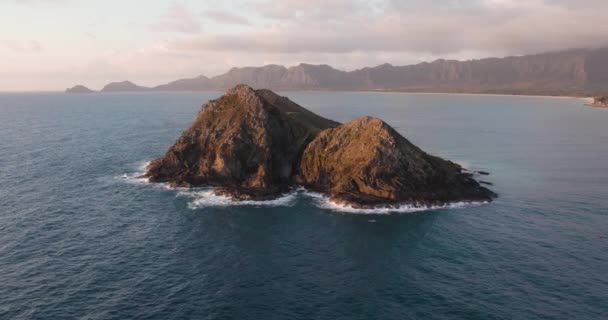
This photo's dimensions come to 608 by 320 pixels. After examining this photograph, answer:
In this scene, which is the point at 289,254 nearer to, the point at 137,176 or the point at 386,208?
the point at 386,208

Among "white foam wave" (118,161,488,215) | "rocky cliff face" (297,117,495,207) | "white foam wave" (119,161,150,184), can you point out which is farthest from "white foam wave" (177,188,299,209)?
"white foam wave" (119,161,150,184)

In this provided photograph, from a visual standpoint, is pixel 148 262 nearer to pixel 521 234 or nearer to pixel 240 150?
pixel 240 150

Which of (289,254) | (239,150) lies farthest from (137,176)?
(289,254)

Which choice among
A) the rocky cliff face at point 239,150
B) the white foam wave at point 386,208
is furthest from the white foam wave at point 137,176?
the white foam wave at point 386,208

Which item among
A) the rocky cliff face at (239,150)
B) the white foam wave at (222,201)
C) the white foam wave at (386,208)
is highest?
the rocky cliff face at (239,150)

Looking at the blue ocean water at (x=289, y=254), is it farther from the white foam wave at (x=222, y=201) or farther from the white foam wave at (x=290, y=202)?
the white foam wave at (x=290, y=202)
